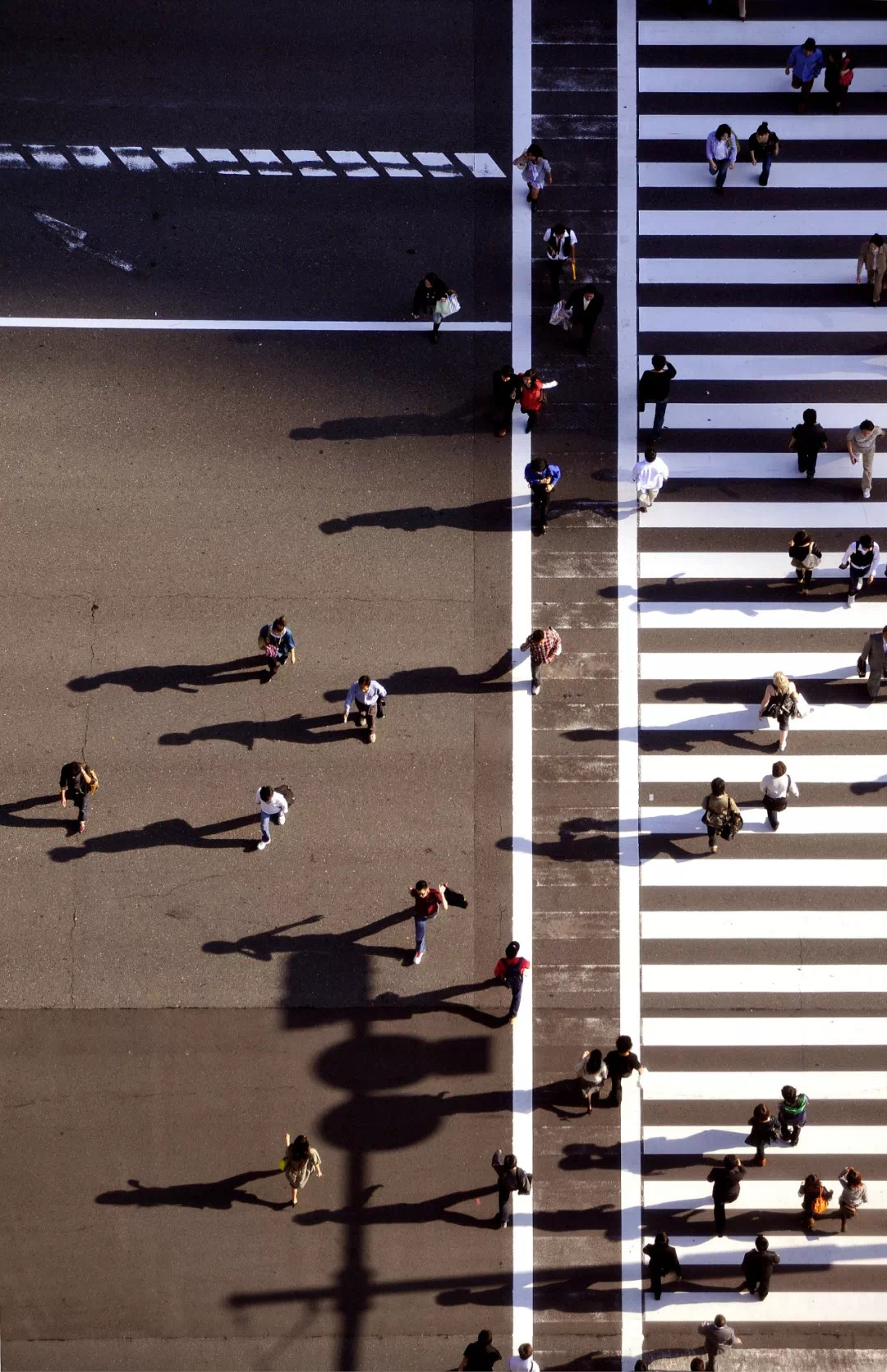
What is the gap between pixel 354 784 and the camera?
64.7 ft

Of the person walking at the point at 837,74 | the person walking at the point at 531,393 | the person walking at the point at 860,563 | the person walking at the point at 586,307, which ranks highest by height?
the person walking at the point at 837,74

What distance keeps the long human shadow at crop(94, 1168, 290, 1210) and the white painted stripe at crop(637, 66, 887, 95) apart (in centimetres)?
1846

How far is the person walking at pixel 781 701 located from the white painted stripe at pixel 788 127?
9.16 m

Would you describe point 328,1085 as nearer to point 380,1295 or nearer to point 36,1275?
point 380,1295

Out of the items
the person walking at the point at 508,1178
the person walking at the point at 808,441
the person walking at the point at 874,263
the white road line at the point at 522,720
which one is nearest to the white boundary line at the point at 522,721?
the white road line at the point at 522,720

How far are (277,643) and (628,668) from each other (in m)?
5.39

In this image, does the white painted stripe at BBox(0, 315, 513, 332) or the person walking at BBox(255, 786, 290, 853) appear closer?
the person walking at BBox(255, 786, 290, 853)

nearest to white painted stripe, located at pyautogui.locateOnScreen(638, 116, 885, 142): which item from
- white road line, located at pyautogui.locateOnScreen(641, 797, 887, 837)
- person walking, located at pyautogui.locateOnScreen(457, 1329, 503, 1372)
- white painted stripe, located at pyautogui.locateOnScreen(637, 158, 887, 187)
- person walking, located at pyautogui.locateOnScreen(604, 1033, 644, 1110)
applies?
white painted stripe, located at pyautogui.locateOnScreen(637, 158, 887, 187)

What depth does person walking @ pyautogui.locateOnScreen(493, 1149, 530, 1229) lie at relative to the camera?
57.1 feet

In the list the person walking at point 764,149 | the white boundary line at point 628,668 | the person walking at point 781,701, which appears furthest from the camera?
the person walking at point 764,149

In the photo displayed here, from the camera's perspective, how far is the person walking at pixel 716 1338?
56.2 feet

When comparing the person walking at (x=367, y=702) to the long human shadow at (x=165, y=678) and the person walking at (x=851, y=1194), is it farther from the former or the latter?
the person walking at (x=851, y=1194)

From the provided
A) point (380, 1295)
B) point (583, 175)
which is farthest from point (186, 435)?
point (380, 1295)

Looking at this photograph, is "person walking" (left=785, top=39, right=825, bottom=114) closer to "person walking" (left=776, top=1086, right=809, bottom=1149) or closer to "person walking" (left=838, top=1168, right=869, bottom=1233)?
"person walking" (left=776, top=1086, right=809, bottom=1149)
